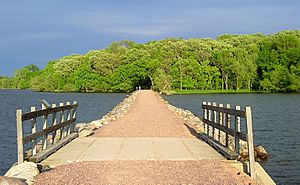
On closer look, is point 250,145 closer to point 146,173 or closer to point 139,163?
point 146,173

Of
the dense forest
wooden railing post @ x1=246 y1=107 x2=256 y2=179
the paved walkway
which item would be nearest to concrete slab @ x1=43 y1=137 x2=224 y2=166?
the paved walkway

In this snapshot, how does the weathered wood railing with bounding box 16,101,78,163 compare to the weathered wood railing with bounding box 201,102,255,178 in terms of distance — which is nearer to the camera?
the weathered wood railing with bounding box 201,102,255,178

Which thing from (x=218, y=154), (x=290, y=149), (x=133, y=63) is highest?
(x=133, y=63)

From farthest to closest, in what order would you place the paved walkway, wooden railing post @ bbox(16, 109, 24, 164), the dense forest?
the dense forest, wooden railing post @ bbox(16, 109, 24, 164), the paved walkway

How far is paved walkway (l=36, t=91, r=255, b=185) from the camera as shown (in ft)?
24.2

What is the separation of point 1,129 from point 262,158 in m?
15.8

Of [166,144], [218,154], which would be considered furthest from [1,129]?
[218,154]

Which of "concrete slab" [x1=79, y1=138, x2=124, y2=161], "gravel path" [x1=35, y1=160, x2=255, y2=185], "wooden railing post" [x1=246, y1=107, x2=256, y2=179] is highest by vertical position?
A: "wooden railing post" [x1=246, y1=107, x2=256, y2=179]

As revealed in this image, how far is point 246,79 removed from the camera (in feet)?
284

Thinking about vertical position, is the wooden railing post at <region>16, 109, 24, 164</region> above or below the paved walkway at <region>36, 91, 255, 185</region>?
above

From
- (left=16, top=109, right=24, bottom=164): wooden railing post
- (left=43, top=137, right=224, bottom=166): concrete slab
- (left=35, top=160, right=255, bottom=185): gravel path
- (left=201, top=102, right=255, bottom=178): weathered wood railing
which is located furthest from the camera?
(left=43, top=137, right=224, bottom=166): concrete slab

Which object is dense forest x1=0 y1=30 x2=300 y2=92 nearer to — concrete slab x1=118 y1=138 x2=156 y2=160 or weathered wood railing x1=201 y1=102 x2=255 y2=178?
weathered wood railing x1=201 y1=102 x2=255 y2=178

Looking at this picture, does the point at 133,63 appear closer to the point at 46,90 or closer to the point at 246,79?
the point at 246,79

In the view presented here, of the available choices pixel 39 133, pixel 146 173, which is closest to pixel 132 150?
pixel 39 133
